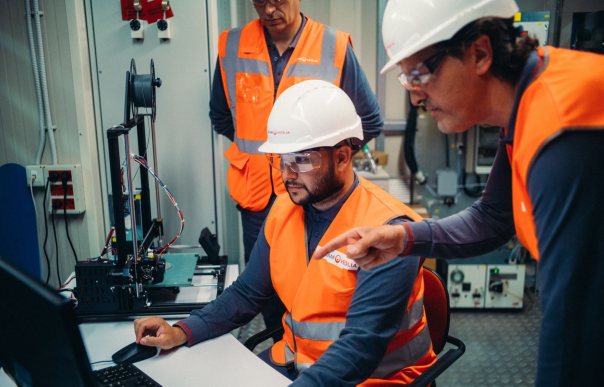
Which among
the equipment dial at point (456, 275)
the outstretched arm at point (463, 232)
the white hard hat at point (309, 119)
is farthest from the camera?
the equipment dial at point (456, 275)

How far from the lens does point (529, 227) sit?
867 mm

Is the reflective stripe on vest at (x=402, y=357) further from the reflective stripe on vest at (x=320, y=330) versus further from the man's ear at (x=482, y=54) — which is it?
the man's ear at (x=482, y=54)

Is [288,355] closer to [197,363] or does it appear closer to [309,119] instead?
[197,363]

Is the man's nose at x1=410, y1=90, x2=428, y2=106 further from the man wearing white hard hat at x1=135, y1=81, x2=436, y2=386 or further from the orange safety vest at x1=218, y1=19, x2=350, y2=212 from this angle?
the orange safety vest at x1=218, y1=19, x2=350, y2=212

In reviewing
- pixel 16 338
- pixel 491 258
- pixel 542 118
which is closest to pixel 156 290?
pixel 16 338

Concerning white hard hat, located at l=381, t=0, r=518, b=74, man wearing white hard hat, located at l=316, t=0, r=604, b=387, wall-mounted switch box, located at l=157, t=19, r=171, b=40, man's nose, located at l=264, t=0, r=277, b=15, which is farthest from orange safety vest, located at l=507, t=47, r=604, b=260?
wall-mounted switch box, located at l=157, t=19, r=171, b=40

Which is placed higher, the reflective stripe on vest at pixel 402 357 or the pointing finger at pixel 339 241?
the pointing finger at pixel 339 241

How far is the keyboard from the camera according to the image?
1.10 metres

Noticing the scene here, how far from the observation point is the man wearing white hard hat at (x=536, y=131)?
652mm

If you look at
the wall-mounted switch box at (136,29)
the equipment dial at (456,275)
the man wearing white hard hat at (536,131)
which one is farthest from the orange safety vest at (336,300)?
the equipment dial at (456,275)

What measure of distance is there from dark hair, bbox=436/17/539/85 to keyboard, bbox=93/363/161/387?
1.01m

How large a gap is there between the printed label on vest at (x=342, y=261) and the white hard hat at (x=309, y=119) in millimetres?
328

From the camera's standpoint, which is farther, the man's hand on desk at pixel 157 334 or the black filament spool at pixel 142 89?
the black filament spool at pixel 142 89

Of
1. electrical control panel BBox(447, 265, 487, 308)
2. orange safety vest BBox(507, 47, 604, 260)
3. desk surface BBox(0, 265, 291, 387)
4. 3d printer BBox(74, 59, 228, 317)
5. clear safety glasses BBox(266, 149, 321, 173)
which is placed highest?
orange safety vest BBox(507, 47, 604, 260)
